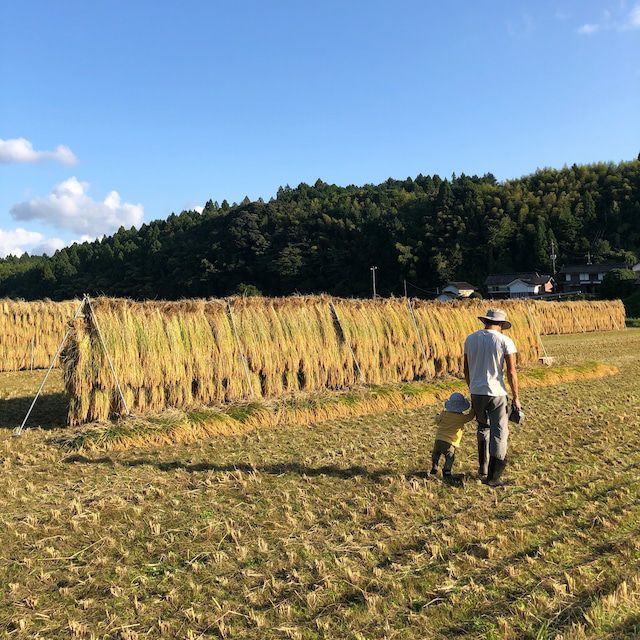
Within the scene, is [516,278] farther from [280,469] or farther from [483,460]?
[280,469]

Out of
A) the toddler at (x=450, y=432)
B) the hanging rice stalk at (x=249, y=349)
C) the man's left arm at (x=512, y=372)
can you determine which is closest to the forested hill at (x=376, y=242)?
the hanging rice stalk at (x=249, y=349)

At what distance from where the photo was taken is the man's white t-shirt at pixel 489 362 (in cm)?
612

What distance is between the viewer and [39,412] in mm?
10922

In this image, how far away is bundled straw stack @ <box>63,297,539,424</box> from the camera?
9656mm

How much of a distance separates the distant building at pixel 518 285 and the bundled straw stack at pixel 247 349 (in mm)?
69370

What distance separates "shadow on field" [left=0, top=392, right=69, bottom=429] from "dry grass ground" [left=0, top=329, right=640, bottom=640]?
193cm

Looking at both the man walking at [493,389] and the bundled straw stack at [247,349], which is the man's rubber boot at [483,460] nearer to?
the man walking at [493,389]

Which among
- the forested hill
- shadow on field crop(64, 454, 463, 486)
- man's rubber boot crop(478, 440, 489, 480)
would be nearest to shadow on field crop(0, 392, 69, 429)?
shadow on field crop(64, 454, 463, 486)

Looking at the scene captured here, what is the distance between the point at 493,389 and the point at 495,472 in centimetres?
98

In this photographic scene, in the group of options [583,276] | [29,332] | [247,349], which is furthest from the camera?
[583,276]

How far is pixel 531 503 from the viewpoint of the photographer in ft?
18.3

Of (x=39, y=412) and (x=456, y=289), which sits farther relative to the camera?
(x=456, y=289)

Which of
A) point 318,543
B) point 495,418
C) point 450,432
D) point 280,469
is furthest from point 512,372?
point 280,469

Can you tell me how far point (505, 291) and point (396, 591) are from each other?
83535 millimetres
